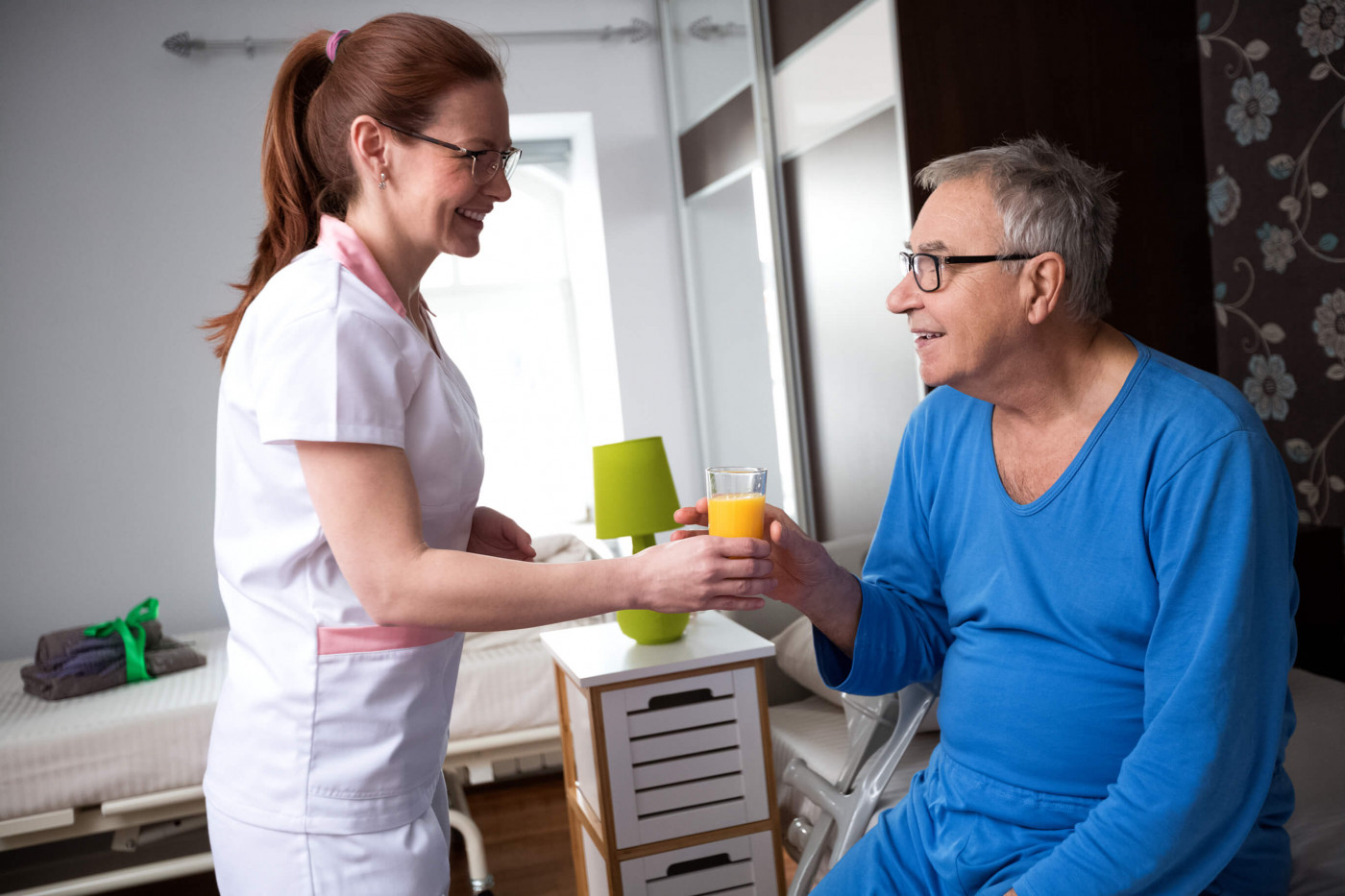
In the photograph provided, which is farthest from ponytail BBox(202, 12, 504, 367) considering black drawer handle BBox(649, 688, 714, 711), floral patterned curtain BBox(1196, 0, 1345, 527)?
floral patterned curtain BBox(1196, 0, 1345, 527)

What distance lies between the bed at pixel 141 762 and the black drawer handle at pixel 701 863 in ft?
2.37

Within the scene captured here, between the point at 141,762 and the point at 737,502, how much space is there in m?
1.98

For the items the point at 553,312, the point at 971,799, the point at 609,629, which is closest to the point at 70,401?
the point at 553,312

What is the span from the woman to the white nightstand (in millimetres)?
758

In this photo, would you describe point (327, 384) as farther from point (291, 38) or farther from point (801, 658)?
point (291, 38)

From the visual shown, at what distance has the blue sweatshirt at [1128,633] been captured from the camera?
3.36 ft

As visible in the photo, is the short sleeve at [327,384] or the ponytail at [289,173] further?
the ponytail at [289,173]

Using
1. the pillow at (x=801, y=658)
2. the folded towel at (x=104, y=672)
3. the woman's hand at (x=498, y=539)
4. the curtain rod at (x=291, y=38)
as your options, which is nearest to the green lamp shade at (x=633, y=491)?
the pillow at (x=801, y=658)

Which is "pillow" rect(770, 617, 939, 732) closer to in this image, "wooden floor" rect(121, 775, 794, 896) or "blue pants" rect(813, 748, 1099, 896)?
"wooden floor" rect(121, 775, 794, 896)


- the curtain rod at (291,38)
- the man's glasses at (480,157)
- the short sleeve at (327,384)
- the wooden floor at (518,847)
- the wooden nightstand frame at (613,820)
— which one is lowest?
the wooden floor at (518,847)

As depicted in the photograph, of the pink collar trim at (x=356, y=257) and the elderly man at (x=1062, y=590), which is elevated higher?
the pink collar trim at (x=356, y=257)

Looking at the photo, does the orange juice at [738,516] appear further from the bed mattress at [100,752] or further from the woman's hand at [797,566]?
the bed mattress at [100,752]

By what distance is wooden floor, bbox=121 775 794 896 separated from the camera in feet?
8.32

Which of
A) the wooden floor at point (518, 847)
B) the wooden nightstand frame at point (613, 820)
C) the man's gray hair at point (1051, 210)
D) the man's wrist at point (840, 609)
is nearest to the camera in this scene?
the man's gray hair at point (1051, 210)
